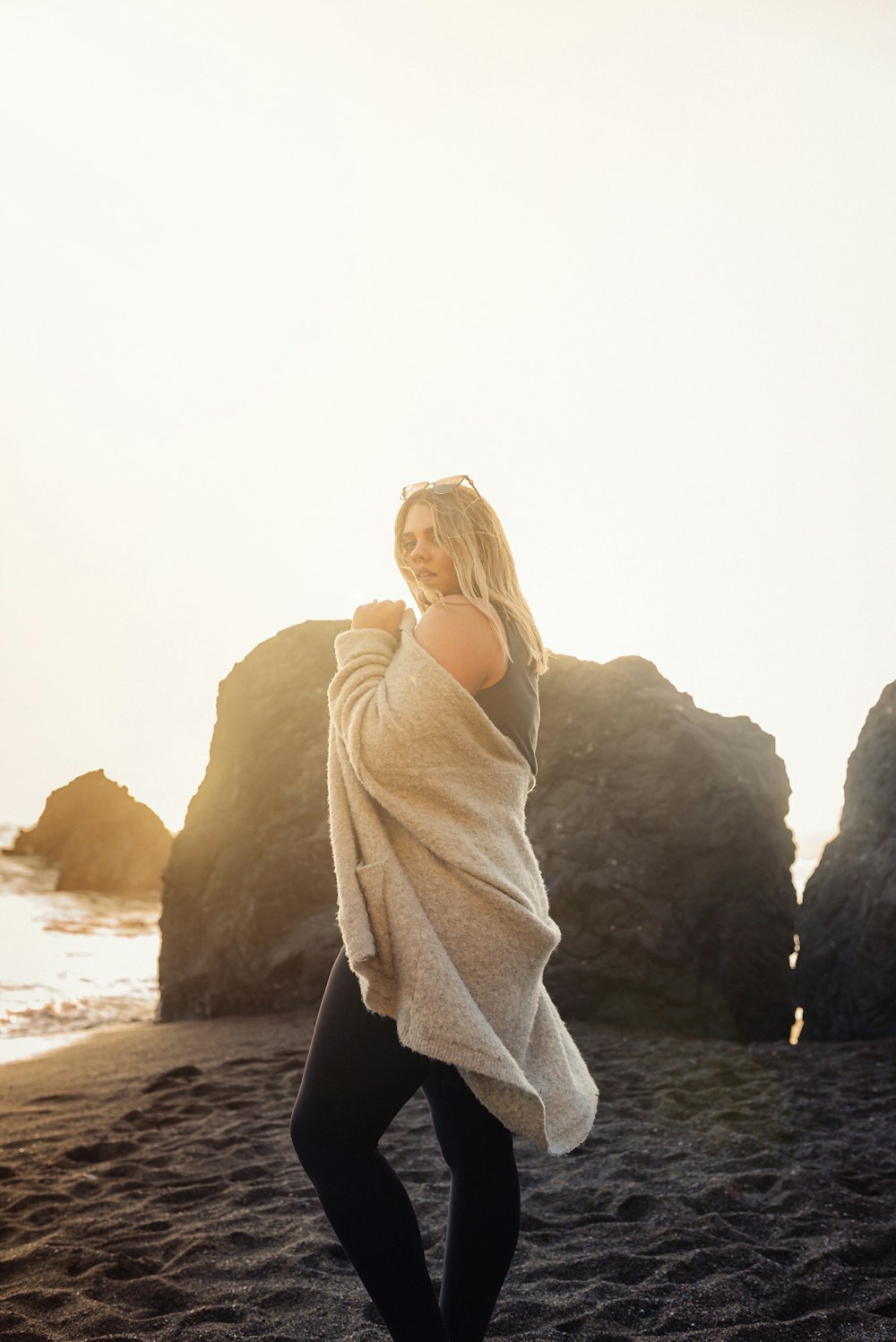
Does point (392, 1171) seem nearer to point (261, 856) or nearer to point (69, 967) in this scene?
point (261, 856)

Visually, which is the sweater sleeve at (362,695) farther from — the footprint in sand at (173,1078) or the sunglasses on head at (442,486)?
the footprint in sand at (173,1078)

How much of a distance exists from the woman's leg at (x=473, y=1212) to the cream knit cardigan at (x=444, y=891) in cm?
10

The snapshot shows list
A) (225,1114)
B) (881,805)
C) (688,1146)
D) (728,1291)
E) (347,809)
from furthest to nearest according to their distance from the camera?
1. (881,805)
2. (225,1114)
3. (688,1146)
4. (728,1291)
5. (347,809)

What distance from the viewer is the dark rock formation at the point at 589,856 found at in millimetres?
6199

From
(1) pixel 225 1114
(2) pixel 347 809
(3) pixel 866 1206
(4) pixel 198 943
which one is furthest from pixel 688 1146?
(4) pixel 198 943

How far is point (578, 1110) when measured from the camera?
6.61 ft

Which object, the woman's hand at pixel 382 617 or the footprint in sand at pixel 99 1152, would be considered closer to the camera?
the woman's hand at pixel 382 617

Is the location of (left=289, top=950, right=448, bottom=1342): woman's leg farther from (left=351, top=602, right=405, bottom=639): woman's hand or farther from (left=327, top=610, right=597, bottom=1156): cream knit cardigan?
(left=351, top=602, right=405, bottom=639): woman's hand

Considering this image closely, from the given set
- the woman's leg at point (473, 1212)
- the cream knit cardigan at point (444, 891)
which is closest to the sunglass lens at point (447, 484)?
the cream knit cardigan at point (444, 891)

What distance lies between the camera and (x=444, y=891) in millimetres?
1886

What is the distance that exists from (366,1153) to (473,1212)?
278mm

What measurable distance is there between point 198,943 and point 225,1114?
9.53 ft

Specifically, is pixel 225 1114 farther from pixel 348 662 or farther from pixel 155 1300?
pixel 348 662

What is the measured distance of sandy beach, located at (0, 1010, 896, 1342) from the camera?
100.0 inches
